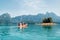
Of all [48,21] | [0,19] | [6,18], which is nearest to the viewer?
[48,21]

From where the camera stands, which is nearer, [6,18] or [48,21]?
[48,21]

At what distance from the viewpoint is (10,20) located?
76000 millimetres

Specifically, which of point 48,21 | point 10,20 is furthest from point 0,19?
point 48,21

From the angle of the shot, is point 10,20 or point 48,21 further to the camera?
point 10,20

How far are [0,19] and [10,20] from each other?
16.6 ft

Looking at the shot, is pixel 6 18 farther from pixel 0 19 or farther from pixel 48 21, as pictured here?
pixel 48 21

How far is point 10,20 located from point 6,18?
355 centimetres

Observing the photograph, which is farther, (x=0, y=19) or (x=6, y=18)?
(x=6, y=18)

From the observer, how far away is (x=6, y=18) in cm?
7856

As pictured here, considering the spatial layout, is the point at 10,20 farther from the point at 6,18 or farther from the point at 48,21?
the point at 48,21

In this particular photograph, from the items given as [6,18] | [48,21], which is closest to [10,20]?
[6,18]

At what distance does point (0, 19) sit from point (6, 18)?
18.6 feet

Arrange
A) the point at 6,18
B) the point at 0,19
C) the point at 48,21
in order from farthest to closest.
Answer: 1. the point at 6,18
2. the point at 0,19
3. the point at 48,21

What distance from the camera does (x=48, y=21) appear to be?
160 feet
